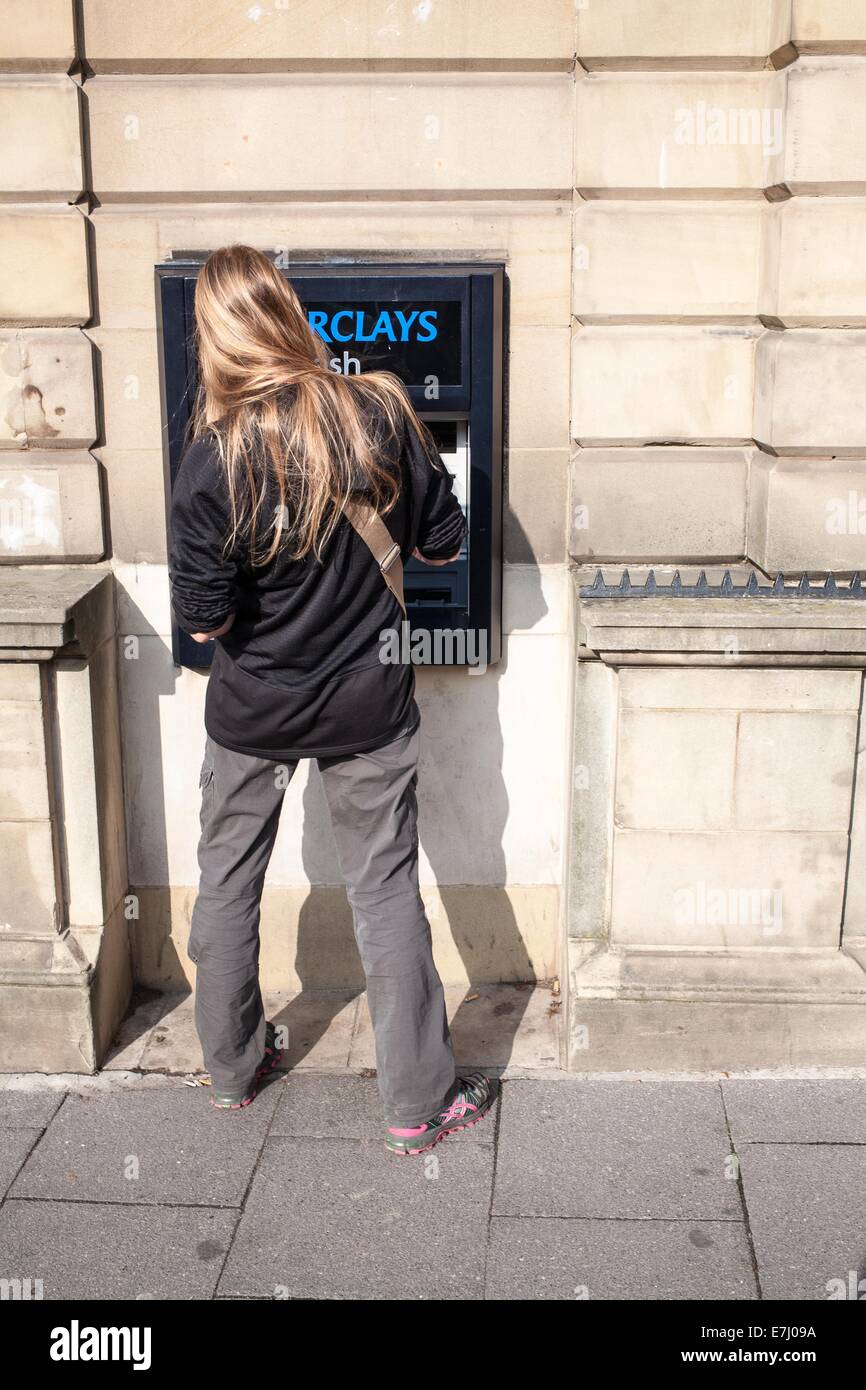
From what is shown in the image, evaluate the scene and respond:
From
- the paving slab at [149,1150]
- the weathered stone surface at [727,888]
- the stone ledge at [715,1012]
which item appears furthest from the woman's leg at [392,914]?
the weathered stone surface at [727,888]

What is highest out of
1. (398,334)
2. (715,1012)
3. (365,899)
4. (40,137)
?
(40,137)

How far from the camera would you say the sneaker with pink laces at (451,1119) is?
382 cm

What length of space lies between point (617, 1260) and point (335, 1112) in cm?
98

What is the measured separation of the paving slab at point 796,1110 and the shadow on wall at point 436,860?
79 cm

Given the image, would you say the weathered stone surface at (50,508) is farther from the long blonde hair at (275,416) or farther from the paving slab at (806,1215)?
the paving slab at (806,1215)

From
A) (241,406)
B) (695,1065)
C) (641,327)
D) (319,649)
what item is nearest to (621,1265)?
(695,1065)

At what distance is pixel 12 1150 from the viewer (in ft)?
12.6

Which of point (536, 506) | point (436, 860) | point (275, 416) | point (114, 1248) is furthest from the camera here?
point (436, 860)

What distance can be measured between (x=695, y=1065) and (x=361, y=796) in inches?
51.5

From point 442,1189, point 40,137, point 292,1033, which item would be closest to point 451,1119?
point 442,1189

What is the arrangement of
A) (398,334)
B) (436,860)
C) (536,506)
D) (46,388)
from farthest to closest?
1. (436,860)
2. (536,506)
3. (46,388)
4. (398,334)

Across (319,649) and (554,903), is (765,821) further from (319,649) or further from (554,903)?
(319,649)

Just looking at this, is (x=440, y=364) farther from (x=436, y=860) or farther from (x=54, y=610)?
(x=436, y=860)
